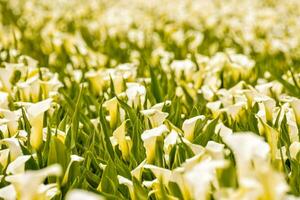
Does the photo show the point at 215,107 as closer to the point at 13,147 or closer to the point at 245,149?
the point at 13,147

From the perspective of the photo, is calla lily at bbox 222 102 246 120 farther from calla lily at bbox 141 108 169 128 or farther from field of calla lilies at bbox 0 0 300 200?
calla lily at bbox 141 108 169 128

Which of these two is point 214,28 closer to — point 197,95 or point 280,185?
point 197,95

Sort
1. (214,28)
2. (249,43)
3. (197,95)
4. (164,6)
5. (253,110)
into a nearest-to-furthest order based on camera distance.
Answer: (253,110) → (197,95) → (249,43) → (214,28) → (164,6)

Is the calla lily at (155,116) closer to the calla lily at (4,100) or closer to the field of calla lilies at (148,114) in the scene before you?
the field of calla lilies at (148,114)

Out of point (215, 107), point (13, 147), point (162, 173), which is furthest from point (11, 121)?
point (215, 107)

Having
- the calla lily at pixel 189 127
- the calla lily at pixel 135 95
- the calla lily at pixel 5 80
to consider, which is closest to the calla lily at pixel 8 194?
the calla lily at pixel 189 127

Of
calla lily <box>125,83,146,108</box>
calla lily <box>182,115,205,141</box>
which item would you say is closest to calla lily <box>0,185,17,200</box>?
calla lily <box>182,115,205,141</box>

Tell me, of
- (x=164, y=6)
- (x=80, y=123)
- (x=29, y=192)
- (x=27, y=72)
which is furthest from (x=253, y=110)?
(x=164, y=6)
